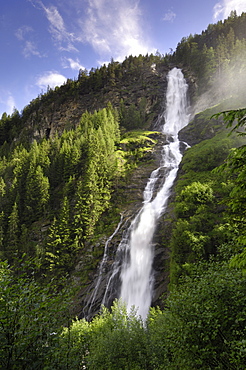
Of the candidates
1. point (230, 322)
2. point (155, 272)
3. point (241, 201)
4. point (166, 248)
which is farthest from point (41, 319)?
point (166, 248)

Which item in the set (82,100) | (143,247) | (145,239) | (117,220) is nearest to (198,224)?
(143,247)

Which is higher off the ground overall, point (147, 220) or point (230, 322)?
point (147, 220)

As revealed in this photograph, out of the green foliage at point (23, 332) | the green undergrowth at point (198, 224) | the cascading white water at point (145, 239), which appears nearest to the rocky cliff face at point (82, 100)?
the cascading white water at point (145, 239)

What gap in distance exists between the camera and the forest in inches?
247

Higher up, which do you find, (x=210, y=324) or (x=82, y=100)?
(x=82, y=100)

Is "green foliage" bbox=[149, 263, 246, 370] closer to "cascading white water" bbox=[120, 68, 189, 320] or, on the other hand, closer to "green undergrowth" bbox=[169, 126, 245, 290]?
"green undergrowth" bbox=[169, 126, 245, 290]

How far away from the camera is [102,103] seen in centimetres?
10781

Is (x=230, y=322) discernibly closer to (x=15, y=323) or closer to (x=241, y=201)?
(x=241, y=201)

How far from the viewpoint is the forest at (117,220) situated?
628 cm

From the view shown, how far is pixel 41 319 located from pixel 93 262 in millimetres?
31729

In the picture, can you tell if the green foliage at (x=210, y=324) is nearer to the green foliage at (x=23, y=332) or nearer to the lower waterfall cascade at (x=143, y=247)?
the green foliage at (x=23, y=332)

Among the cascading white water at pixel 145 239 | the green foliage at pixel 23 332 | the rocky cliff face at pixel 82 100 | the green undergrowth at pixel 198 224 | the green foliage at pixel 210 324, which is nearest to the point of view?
the green foliage at pixel 23 332

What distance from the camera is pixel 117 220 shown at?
137ft

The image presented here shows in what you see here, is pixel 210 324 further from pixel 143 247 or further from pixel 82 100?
pixel 82 100
